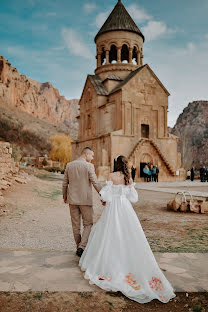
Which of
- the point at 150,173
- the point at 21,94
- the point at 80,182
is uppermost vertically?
the point at 21,94

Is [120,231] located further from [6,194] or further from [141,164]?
[141,164]

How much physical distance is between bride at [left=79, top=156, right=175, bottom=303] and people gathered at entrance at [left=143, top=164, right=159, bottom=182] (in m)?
21.9

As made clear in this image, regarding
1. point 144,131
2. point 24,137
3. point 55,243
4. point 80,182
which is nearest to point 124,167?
point 80,182

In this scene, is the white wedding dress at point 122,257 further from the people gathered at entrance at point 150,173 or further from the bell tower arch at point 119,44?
the bell tower arch at point 119,44

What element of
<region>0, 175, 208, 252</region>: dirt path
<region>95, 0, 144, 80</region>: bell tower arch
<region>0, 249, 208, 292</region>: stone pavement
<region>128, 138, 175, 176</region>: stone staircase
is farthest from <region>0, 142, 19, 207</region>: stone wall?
<region>95, 0, 144, 80</region>: bell tower arch

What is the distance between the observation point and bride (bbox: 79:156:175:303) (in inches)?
141

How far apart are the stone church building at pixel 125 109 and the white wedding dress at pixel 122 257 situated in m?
21.4

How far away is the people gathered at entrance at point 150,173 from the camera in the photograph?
85.5 feet

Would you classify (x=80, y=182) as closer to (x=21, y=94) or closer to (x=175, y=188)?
(x=175, y=188)

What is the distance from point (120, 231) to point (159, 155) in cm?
2473

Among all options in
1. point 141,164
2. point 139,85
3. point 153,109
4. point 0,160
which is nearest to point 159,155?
point 141,164

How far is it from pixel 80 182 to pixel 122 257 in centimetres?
158

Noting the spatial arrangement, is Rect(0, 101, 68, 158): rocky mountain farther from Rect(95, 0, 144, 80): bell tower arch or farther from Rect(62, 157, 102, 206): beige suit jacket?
Rect(62, 157, 102, 206): beige suit jacket

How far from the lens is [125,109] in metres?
27.8
